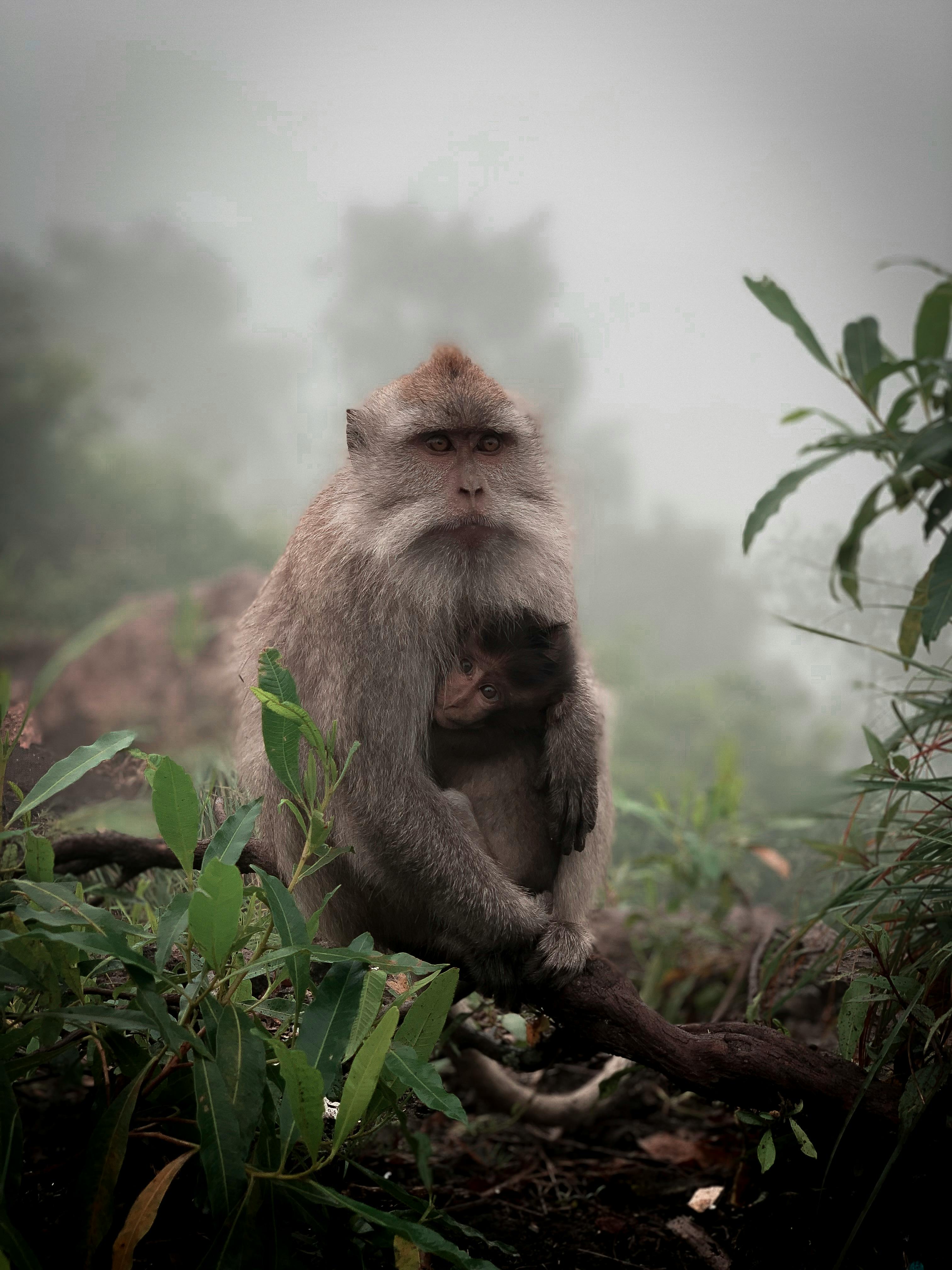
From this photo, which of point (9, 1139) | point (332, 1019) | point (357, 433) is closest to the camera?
point (9, 1139)

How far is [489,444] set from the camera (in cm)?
184

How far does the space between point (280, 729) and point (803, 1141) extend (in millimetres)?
963

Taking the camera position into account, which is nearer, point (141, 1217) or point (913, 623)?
point (141, 1217)

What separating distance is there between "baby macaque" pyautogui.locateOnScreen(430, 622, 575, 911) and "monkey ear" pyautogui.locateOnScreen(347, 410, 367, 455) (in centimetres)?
45

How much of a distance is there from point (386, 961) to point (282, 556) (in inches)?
45.2

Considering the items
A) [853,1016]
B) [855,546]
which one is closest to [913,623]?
[855,546]

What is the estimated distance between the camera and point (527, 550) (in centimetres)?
183

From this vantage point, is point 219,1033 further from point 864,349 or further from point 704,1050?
point 864,349

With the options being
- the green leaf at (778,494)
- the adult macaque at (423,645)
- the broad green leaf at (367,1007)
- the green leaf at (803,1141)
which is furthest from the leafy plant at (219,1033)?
the green leaf at (778,494)

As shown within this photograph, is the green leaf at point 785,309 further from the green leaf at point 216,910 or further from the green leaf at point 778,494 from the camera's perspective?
the green leaf at point 216,910

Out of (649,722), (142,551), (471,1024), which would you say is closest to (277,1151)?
(471,1024)

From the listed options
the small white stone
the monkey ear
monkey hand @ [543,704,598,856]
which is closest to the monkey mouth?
the monkey ear

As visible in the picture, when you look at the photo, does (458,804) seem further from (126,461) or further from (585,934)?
(126,461)

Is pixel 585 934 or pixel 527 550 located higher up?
pixel 527 550
